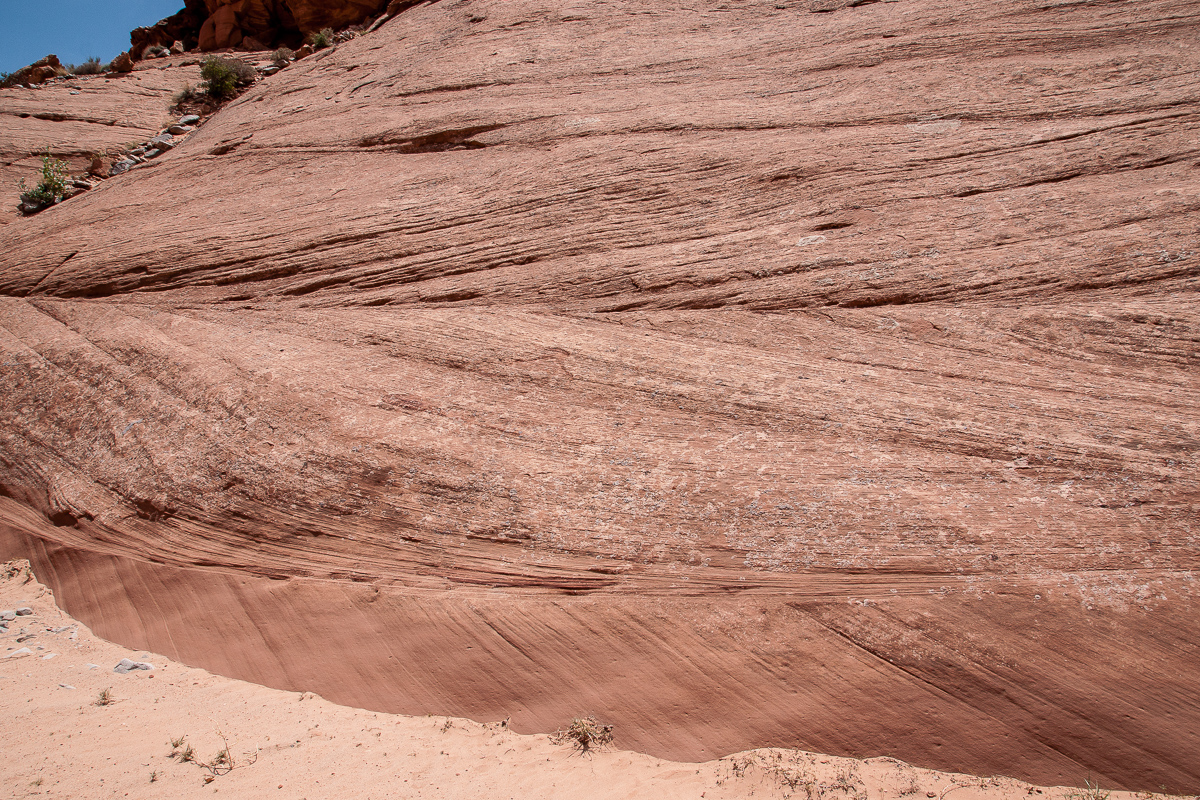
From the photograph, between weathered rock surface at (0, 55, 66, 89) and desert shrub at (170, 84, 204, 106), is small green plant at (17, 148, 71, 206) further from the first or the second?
weathered rock surface at (0, 55, 66, 89)

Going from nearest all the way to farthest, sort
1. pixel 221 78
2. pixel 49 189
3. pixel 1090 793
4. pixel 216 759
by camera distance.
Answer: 1. pixel 1090 793
2. pixel 216 759
3. pixel 49 189
4. pixel 221 78

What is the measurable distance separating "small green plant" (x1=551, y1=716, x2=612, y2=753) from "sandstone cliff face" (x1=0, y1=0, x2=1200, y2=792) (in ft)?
0.35

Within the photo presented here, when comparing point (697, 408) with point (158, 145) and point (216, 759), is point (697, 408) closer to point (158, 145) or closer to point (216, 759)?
point (216, 759)

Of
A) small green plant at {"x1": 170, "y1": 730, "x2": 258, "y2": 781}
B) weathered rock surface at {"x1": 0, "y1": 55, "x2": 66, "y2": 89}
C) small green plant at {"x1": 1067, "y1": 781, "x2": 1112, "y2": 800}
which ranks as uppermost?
weathered rock surface at {"x1": 0, "y1": 55, "x2": 66, "y2": 89}

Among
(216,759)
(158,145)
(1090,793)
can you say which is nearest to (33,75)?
(158,145)

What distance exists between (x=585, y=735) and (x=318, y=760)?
1.53 meters

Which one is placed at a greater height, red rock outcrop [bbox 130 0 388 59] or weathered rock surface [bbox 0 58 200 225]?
red rock outcrop [bbox 130 0 388 59]

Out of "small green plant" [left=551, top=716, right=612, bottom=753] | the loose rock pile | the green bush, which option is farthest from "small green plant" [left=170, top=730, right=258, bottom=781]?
the green bush

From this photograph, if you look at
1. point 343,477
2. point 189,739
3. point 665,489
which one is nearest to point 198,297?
point 343,477

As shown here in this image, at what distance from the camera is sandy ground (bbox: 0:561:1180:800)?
341 centimetres

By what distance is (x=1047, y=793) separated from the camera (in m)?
3.31

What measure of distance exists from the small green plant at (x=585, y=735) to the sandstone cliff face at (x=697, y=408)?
108 mm

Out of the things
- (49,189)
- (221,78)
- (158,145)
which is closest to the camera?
(49,189)

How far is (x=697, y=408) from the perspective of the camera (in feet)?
16.9
